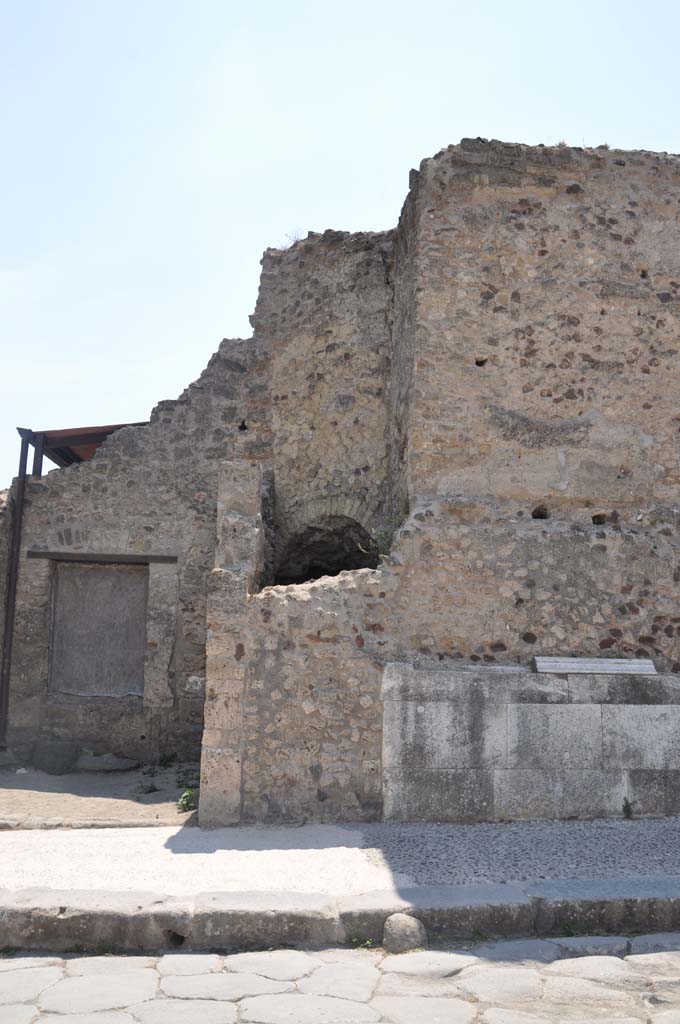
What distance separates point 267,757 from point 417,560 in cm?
184

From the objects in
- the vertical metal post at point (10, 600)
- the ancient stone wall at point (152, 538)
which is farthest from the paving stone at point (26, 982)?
the vertical metal post at point (10, 600)

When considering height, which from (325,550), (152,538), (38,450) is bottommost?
(325,550)

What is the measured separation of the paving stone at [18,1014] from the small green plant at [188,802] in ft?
11.3

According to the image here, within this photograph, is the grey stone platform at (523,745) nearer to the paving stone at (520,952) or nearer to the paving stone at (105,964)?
the paving stone at (520,952)

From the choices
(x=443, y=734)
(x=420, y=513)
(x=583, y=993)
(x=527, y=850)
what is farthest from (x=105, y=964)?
(x=420, y=513)

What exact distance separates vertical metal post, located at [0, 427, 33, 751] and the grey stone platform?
17.8 ft

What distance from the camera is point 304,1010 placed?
3479 millimetres

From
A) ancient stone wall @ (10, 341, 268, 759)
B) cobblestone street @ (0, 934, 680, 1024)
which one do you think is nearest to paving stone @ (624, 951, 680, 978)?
cobblestone street @ (0, 934, 680, 1024)

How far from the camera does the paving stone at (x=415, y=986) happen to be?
3689 mm

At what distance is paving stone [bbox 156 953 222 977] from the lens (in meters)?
3.96

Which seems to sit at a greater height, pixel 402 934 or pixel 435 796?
pixel 435 796

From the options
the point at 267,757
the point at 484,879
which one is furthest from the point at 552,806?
the point at 267,757

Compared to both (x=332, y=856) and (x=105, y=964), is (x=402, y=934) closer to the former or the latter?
(x=332, y=856)

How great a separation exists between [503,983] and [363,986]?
0.59m
